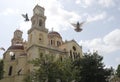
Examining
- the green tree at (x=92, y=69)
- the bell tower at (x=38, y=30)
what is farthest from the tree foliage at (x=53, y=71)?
the bell tower at (x=38, y=30)

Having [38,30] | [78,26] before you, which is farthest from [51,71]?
[38,30]

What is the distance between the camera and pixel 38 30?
48.2 metres

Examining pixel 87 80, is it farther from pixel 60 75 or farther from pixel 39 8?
pixel 39 8

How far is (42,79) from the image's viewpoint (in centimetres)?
3284

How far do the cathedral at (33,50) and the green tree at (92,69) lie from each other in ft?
26.6

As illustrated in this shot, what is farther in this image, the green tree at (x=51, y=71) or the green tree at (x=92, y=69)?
the green tree at (x=92, y=69)

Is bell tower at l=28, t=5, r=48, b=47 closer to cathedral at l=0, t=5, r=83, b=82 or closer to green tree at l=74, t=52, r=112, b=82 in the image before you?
cathedral at l=0, t=5, r=83, b=82

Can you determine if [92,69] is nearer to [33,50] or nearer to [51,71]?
[51,71]

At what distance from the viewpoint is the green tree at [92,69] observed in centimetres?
4016

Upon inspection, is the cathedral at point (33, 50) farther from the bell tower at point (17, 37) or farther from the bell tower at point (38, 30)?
the bell tower at point (17, 37)

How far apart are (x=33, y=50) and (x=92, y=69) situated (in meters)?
12.3

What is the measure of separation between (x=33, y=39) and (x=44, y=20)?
565 centimetres

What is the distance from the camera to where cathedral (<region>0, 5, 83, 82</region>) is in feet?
152

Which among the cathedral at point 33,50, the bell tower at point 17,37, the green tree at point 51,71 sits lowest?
the green tree at point 51,71
